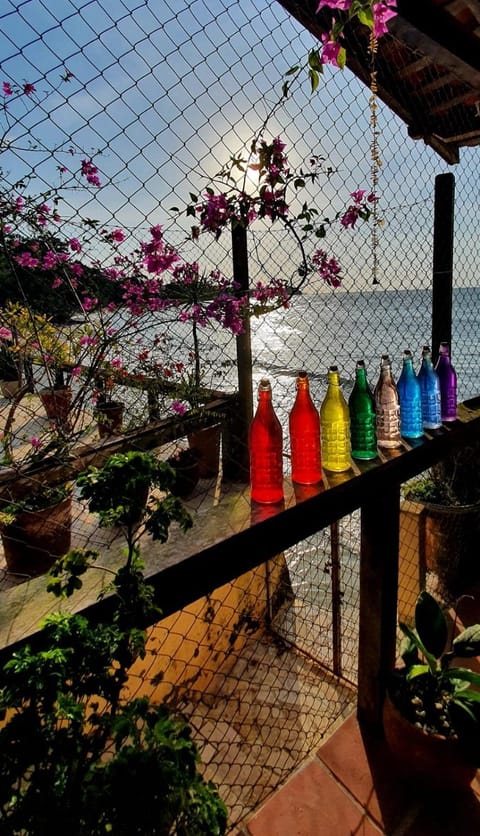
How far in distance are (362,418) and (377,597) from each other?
562 mm

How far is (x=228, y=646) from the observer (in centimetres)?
282

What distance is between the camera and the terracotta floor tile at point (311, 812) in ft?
4.16

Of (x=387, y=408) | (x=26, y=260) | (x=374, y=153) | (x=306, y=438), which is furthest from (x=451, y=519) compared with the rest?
(x=26, y=260)

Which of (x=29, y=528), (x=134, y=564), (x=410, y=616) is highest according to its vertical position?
(x=134, y=564)

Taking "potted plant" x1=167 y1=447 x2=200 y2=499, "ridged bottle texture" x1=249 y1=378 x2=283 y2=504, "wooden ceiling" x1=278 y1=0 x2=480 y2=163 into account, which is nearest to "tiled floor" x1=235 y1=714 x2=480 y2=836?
"ridged bottle texture" x1=249 y1=378 x2=283 y2=504

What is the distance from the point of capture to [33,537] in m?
1.82

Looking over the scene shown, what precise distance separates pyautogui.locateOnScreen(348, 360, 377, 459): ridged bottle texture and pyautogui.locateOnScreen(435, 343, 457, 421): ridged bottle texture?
38 centimetres

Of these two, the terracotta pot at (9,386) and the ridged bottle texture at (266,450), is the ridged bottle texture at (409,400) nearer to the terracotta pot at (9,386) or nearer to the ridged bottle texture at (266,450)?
the ridged bottle texture at (266,450)

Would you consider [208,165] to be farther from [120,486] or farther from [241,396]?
[241,396]

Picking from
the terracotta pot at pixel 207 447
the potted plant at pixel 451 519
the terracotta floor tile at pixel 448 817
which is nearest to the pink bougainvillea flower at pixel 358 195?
the potted plant at pixel 451 519

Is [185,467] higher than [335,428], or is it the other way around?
[335,428]

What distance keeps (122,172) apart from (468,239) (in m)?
1.66

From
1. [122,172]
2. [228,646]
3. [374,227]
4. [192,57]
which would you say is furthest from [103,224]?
[228,646]

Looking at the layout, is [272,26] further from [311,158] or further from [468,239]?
[468,239]
